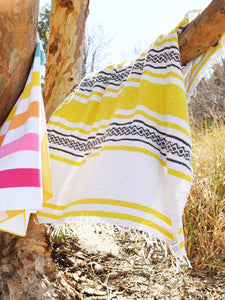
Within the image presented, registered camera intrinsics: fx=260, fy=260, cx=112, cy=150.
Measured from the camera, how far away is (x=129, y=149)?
918 mm

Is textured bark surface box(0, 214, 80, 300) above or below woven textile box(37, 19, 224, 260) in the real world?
below

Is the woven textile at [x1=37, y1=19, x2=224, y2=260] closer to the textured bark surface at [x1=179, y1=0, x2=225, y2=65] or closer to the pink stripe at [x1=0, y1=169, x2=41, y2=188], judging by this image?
the textured bark surface at [x1=179, y1=0, x2=225, y2=65]

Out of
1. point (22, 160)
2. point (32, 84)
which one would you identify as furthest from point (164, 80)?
point (22, 160)

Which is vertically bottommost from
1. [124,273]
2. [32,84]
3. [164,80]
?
[124,273]

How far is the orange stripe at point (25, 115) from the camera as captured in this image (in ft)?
2.69

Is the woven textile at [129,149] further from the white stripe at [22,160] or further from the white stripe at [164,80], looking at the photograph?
the white stripe at [22,160]

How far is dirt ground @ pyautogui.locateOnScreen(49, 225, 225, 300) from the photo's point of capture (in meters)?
1.56

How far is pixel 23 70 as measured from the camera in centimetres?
94

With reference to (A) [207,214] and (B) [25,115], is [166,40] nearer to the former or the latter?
(B) [25,115]

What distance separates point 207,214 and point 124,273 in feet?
2.32

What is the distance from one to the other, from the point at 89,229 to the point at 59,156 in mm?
1291

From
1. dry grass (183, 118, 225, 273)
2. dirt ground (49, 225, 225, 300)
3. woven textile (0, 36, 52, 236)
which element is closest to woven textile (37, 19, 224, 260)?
woven textile (0, 36, 52, 236)

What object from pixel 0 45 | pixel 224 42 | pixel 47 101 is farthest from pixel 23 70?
pixel 224 42

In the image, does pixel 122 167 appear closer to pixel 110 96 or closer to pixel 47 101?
pixel 110 96
